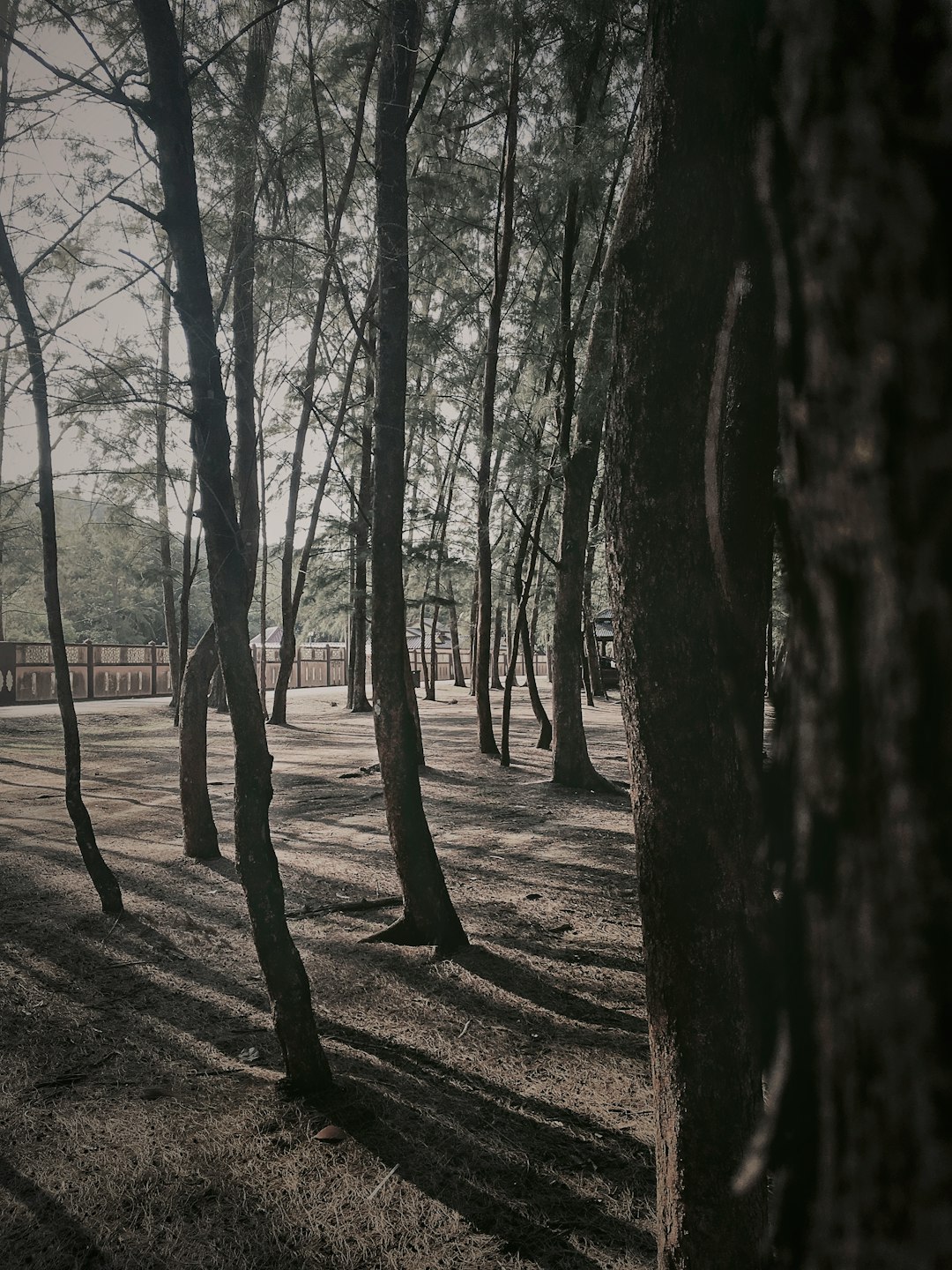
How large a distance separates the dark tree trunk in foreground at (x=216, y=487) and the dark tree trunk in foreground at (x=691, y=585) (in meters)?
2.15

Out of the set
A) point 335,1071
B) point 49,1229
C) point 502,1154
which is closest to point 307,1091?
point 335,1071

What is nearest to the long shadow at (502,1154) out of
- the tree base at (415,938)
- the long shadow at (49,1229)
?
the long shadow at (49,1229)

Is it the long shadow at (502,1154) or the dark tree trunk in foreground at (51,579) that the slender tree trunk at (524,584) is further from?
the long shadow at (502,1154)

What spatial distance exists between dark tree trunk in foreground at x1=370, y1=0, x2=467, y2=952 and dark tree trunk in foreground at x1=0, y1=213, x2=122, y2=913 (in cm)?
215

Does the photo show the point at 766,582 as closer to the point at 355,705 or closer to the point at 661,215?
the point at 661,215

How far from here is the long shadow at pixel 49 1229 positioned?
8.57ft

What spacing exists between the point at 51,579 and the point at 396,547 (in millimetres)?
2544

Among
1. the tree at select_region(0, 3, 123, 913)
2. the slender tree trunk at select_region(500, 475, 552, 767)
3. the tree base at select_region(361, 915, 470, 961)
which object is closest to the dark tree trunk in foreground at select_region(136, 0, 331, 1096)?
the tree base at select_region(361, 915, 470, 961)

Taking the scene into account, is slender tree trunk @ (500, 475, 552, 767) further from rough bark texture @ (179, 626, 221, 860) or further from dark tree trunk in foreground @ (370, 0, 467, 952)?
dark tree trunk in foreground @ (370, 0, 467, 952)

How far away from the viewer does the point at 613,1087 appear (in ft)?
11.9

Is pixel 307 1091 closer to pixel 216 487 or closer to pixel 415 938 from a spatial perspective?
pixel 415 938

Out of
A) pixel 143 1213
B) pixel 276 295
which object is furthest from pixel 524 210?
pixel 143 1213

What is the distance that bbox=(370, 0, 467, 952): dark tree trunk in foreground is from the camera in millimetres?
5332

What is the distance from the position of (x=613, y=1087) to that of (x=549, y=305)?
13798 millimetres
